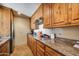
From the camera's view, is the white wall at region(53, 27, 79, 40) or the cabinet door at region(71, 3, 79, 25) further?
the white wall at region(53, 27, 79, 40)

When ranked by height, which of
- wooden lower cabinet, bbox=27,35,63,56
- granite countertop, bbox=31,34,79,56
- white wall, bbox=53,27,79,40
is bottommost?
wooden lower cabinet, bbox=27,35,63,56

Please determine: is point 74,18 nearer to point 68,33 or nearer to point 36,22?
point 68,33

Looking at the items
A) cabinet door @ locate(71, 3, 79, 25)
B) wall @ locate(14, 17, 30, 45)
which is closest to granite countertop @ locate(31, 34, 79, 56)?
cabinet door @ locate(71, 3, 79, 25)

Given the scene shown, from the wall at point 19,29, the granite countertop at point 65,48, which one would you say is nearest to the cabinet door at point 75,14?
the granite countertop at point 65,48

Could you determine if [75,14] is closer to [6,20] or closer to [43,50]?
[43,50]

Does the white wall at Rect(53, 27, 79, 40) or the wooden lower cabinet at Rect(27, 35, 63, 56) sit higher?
the white wall at Rect(53, 27, 79, 40)

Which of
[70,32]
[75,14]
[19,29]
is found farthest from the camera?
[19,29]

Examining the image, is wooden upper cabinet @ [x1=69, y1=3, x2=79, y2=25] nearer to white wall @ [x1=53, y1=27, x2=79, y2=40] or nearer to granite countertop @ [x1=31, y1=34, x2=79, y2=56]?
granite countertop @ [x1=31, y1=34, x2=79, y2=56]

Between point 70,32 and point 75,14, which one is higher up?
point 75,14

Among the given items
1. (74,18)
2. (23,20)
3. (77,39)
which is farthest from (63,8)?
(23,20)

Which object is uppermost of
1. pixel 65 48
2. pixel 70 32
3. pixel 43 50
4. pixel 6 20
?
pixel 6 20

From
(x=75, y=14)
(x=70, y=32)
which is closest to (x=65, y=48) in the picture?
(x=75, y=14)

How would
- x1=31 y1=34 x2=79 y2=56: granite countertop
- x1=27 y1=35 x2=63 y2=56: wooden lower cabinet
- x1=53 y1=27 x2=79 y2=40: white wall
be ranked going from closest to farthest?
x1=31 y1=34 x2=79 y2=56: granite countertop → x1=27 y1=35 x2=63 y2=56: wooden lower cabinet → x1=53 y1=27 x2=79 y2=40: white wall

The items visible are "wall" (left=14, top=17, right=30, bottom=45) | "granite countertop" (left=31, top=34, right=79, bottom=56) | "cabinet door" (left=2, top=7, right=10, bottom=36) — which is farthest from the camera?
"wall" (left=14, top=17, right=30, bottom=45)
